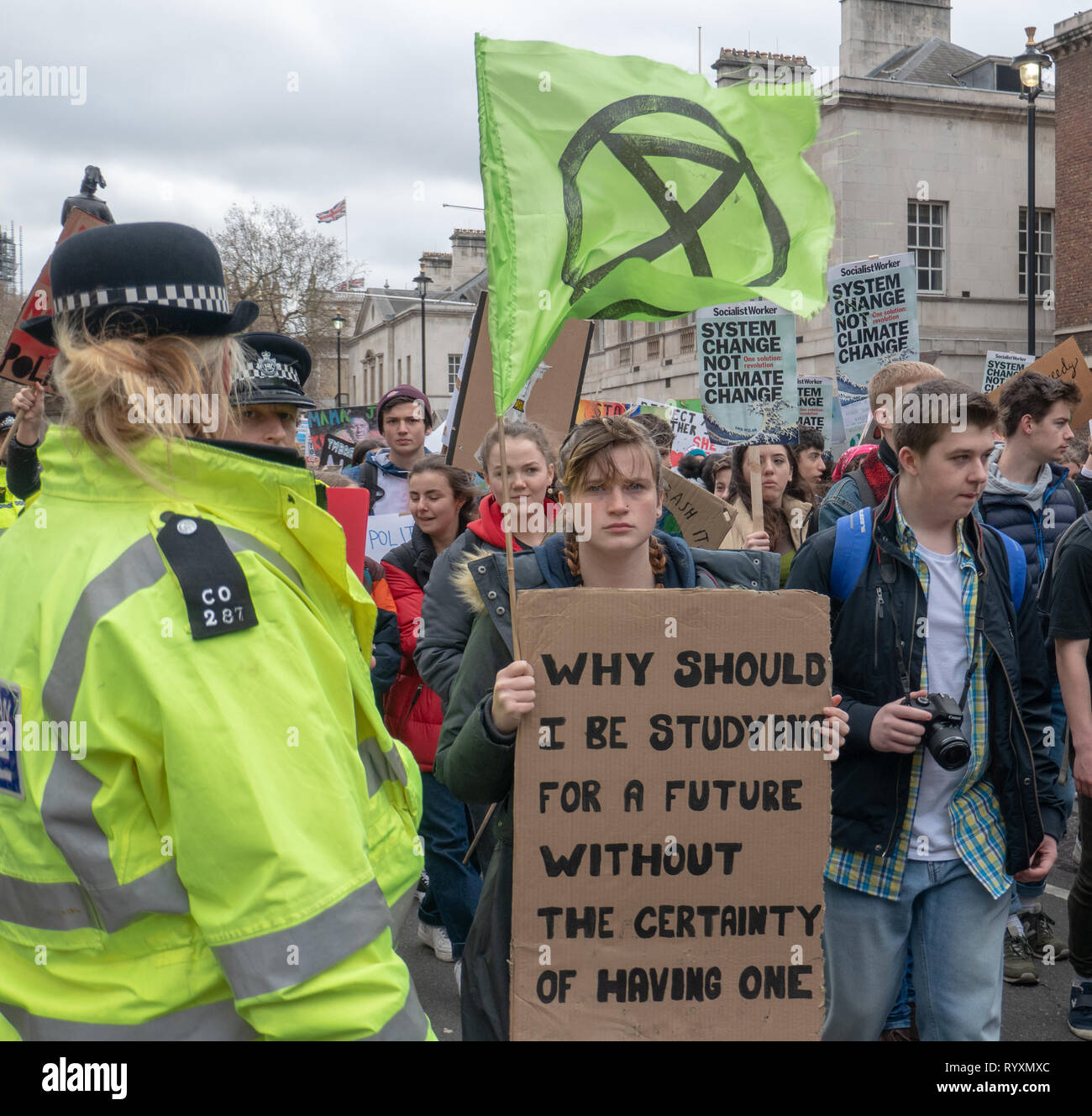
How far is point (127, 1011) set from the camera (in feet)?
4.84

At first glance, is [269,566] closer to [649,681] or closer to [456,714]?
[649,681]

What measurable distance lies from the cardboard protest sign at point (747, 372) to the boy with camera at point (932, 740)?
3341mm

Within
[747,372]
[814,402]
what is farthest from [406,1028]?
[814,402]

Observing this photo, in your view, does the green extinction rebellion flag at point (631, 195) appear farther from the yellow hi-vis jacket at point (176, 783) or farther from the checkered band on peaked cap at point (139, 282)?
the yellow hi-vis jacket at point (176, 783)

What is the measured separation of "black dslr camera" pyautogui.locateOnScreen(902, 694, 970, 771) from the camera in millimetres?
2854

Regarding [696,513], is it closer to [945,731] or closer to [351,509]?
[351,509]

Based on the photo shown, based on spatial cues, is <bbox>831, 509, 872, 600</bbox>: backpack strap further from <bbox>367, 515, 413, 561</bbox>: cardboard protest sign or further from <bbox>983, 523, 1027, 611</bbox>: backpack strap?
<bbox>367, 515, 413, 561</bbox>: cardboard protest sign

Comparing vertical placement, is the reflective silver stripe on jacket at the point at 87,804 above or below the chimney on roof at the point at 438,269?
below

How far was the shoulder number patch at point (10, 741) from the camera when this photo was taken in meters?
1.51

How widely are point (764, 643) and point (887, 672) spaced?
29.4 inches

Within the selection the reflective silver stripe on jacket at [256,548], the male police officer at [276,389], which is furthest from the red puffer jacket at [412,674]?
the reflective silver stripe on jacket at [256,548]

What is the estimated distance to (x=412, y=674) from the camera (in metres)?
5.11

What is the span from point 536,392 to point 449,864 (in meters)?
2.68

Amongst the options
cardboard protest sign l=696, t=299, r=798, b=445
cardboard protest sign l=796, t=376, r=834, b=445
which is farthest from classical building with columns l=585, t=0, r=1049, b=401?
cardboard protest sign l=696, t=299, r=798, b=445
